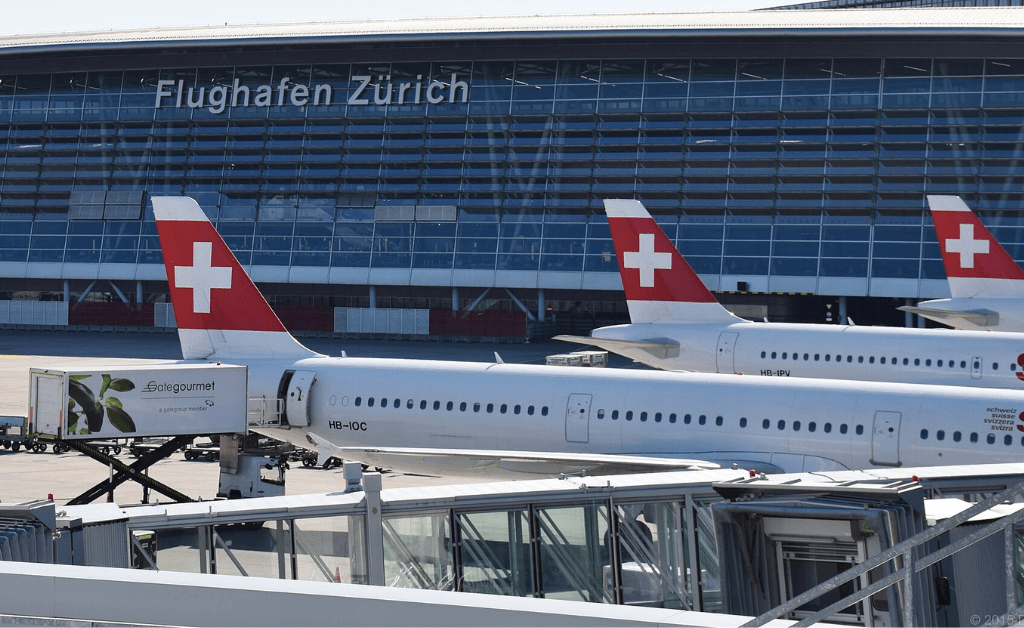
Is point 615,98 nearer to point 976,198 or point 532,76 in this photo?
point 532,76

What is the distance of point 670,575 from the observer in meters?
13.1

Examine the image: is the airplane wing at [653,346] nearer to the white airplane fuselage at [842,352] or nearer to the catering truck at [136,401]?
the white airplane fuselage at [842,352]

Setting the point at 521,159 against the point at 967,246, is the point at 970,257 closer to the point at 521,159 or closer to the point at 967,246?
the point at 967,246

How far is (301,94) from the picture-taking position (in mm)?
82375

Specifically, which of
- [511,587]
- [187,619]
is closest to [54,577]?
[187,619]

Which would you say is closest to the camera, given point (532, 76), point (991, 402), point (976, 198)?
point (991, 402)

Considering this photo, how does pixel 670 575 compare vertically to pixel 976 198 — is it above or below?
below

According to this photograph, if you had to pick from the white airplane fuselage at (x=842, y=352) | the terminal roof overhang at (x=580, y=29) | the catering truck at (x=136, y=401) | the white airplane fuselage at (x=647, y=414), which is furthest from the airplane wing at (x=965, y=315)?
the terminal roof overhang at (x=580, y=29)

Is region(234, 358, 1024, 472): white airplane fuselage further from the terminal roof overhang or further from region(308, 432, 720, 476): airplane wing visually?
the terminal roof overhang

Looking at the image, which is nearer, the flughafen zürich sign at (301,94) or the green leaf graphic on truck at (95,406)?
the green leaf graphic on truck at (95,406)

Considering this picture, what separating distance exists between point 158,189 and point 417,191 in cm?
1951

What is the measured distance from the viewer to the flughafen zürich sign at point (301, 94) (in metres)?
79.6

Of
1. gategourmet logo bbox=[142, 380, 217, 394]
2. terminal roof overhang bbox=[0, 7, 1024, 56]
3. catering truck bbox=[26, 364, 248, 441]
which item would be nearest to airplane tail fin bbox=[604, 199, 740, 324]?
catering truck bbox=[26, 364, 248, 441]

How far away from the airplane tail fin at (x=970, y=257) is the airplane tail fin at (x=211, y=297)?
2669 cm
